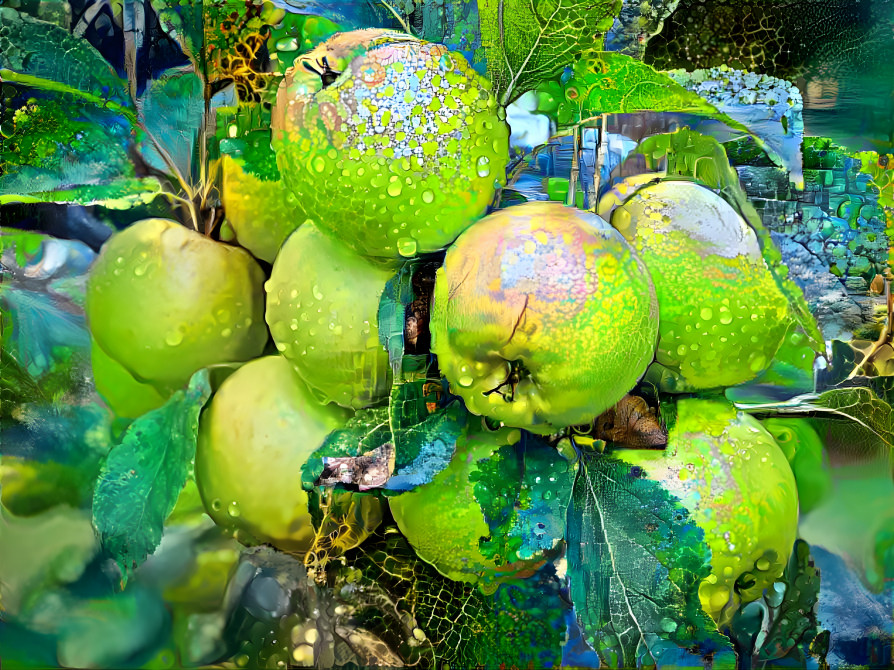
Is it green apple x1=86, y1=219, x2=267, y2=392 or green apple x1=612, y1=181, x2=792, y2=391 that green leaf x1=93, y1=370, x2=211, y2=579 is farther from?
green apple x1=612, y1=181, x2=792, y2=391

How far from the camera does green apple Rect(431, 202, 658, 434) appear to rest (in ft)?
1.50

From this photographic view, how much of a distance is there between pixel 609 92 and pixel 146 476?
18.8 inches

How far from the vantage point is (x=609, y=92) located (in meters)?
0.56

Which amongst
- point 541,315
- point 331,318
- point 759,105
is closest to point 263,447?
point 331,318

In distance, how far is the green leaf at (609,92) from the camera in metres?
0.56

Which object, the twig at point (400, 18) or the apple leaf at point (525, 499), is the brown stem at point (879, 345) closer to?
the apple leaf at point (525, 499)

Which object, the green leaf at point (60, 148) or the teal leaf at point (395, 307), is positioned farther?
the green leaf at point (60, 148)

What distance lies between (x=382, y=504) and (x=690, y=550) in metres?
0.23

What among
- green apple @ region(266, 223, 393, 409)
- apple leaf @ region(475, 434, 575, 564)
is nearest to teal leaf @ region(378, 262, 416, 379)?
green apple @ region(266, 223, 393, 409)

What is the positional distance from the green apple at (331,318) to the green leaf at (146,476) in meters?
0.10

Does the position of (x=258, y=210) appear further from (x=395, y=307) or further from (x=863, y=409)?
(x=863, y=409)

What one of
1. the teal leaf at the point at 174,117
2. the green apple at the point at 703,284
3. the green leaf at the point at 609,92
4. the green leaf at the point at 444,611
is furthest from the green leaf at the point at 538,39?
the green leaf at the point at 444,611

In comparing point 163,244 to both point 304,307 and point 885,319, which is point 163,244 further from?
point 885,319

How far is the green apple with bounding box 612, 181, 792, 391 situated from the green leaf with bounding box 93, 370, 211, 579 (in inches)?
13.8
